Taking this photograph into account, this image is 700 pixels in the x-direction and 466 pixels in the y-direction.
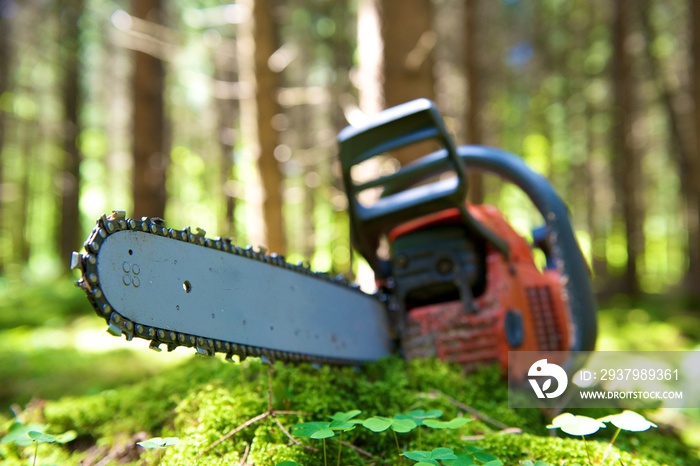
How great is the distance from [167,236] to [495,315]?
109 centimetres

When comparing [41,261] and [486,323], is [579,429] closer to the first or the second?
[486,323]

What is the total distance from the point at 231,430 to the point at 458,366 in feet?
2.74

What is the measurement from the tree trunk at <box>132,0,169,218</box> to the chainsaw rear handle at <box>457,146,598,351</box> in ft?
17.9

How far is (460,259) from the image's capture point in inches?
76.5

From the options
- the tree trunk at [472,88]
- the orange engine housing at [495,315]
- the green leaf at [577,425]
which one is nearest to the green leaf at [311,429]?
the green leaf at [577,425]

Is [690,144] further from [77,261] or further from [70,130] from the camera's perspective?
[70,130]

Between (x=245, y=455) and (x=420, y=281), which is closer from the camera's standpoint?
(x=245, y=455)

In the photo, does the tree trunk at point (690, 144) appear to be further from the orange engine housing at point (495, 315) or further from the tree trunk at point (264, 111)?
the orange engine housing at point (495, 315)

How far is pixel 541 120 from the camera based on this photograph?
15.2 metres

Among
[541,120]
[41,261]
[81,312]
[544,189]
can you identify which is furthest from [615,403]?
[41,261]

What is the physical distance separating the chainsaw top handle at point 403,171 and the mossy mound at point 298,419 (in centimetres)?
50

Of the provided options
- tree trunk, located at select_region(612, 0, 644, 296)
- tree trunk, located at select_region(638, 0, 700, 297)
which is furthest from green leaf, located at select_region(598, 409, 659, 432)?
tree trunk, located at select_region(612, 0, 644, 296)

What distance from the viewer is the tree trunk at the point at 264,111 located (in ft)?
15.7

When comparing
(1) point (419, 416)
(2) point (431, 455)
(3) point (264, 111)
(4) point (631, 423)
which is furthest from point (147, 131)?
(4) point (631, 423)
